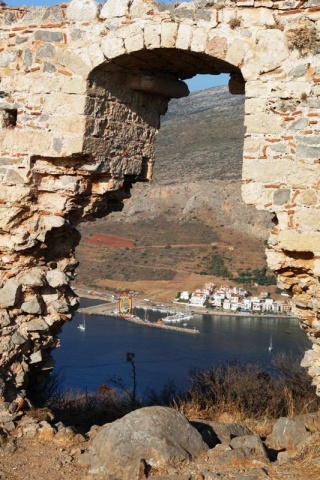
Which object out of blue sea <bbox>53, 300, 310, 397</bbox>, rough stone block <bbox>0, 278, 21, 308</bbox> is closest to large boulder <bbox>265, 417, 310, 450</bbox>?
rough stone block <bbox>0, 278, 21, 308</bbox>

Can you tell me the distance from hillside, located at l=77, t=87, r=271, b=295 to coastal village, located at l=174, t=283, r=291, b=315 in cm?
224

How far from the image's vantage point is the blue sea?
23.5 metres

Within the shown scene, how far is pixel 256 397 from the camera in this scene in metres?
12.7

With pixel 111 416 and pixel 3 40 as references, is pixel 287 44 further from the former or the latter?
pixel 111 416

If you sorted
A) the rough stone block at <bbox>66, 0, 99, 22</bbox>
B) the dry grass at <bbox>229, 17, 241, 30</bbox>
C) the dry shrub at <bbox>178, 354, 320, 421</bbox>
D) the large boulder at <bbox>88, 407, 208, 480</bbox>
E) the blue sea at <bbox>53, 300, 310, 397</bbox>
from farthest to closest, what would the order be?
the blue sea at <bbox>53, 300, 310, 397</bbox>
the dry shrub at <bbox>178, 354, 320, 421</bbox>
the rough stone block at <bbox>66, 0, 99, 22</bbox>
the dry grass at <bbox>229, 17, 241, 30</bbox>
the large boulder at <bbox>88, 407, 208, 480</bbox>

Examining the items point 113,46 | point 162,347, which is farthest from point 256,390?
point 162,347

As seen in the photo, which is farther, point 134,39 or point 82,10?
point 82,10

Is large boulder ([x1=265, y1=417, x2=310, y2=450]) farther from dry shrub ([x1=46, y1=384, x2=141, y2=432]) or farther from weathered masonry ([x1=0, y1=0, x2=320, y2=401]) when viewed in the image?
dry shrub ([x1=46, y1=384, x2=141, y2=432])

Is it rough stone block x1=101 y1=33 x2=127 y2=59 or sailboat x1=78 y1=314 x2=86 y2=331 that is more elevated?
rough stone block x1=101 y1=33 x2=127 y2=59

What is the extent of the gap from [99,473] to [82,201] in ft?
8.96

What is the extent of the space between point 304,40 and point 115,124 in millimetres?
2008

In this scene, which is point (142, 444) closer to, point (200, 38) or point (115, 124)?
point (115, 124)

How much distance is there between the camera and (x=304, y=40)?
19.0 feet

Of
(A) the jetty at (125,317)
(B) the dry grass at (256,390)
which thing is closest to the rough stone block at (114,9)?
(B) the dry grass at (256,390)
